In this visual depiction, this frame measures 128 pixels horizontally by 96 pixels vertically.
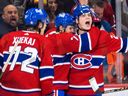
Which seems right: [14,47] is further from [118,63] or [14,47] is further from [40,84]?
[118,63]

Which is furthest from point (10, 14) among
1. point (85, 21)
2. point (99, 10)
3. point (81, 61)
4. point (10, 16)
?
point (81, 61)

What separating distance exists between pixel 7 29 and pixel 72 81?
5.29 feet

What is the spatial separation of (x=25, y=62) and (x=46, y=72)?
18 centimetres

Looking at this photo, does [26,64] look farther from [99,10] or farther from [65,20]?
[99,10]

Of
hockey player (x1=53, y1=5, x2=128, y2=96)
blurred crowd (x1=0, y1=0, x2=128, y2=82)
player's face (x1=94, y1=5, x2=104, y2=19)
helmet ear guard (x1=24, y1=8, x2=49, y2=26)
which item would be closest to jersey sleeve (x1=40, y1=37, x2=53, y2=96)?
helmet ear guard (x1=24, y1=8, x2=49, y2=26)

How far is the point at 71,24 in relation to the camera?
14.6 feet

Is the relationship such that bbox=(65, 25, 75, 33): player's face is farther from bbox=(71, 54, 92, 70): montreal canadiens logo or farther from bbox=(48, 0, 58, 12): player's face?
bbox=(48, 0, 58, 12): player's face

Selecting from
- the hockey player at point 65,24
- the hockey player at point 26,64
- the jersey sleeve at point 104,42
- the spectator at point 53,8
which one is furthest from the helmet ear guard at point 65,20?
the spectator at point 53,8

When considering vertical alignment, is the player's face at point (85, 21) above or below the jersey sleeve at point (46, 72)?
above

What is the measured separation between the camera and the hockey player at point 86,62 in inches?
165

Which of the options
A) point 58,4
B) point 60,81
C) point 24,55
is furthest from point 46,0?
point 24,55

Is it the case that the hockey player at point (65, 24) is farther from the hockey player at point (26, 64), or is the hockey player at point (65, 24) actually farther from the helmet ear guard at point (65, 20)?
the hockey player at point (26, 64)

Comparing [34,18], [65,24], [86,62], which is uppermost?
[34,18]

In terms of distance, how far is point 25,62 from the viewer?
150 inches
